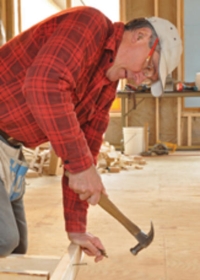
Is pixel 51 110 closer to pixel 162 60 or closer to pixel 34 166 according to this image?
pixel 162 60

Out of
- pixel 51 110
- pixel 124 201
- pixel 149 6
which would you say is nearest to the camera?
pixel 51 110

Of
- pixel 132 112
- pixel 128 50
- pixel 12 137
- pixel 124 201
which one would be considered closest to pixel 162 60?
pixel 128 50

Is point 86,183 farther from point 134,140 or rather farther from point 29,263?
point 134,140

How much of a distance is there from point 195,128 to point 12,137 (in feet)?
19.3

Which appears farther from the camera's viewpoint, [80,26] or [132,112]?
[132,112]

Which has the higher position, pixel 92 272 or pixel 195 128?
pixel 92 272

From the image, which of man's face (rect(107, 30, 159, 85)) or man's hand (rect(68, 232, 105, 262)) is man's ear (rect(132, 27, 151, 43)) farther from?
man's hand (rect(68, 232, 105, 262))

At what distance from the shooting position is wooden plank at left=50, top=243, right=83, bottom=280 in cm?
116

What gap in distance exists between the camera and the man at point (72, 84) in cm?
128

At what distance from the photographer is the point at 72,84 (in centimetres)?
133

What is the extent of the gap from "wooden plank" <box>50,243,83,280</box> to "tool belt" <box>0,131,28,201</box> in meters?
0.39

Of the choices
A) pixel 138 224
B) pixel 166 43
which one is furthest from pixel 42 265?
pixel 138 224

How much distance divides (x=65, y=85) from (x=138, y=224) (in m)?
1.47

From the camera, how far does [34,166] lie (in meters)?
4.55
